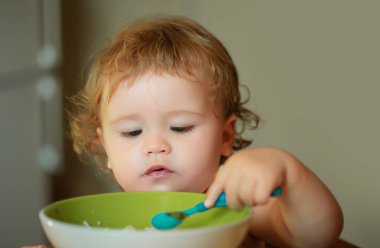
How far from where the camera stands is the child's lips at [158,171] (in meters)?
0.82

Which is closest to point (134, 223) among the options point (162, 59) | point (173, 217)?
point (173, 217)

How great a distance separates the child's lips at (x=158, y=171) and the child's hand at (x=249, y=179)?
0.24m

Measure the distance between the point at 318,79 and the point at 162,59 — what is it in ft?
2.35

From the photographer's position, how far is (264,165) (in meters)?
0.58

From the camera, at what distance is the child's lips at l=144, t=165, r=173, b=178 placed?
2.69 ft

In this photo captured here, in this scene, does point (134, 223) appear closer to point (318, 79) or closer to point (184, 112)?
point (184, 112)

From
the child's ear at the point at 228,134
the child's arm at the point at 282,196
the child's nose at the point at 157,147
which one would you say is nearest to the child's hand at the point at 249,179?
the child's arm at the point at 282,196

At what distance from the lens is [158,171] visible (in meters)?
0.83

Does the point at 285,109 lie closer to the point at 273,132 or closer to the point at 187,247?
the point at 273,132

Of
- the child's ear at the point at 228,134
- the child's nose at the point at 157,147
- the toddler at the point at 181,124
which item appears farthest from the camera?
the child's ear at the point at 228,134

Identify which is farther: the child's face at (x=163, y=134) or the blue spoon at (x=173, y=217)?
the child's face at (x=163, y=134)

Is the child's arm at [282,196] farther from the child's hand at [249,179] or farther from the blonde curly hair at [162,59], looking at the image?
the blonde curly hair at [162,59]

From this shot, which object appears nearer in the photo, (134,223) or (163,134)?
(134,223)

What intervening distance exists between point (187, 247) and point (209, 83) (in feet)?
1.69
